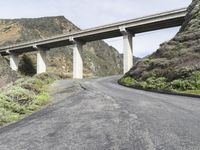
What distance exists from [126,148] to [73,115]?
515 cm

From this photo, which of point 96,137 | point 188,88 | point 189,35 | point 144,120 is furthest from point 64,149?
point 189,35

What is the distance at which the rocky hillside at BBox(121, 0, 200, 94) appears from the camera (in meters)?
28.1

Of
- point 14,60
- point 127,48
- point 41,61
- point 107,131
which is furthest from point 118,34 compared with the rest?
point 107,131

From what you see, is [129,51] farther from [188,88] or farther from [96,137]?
[96,137]

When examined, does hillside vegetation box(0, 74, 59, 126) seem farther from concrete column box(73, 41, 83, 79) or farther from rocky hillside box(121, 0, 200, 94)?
concrete column box(73, 41, 83, 79)

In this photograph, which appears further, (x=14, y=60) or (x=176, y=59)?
(x=14, y=60)

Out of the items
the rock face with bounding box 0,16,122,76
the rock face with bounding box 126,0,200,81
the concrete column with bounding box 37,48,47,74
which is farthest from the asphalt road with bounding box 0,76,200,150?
the rock face with bounding box 0,16,122,76

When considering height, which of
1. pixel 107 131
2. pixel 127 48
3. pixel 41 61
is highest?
pixel 127 48

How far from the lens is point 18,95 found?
1698 centimetres

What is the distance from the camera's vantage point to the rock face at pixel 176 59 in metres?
30.3

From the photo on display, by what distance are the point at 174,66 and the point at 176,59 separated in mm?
1099

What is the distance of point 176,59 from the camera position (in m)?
33.1

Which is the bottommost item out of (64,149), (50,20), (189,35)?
(64,149)

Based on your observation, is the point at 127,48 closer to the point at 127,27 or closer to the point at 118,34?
the point at 127,27
